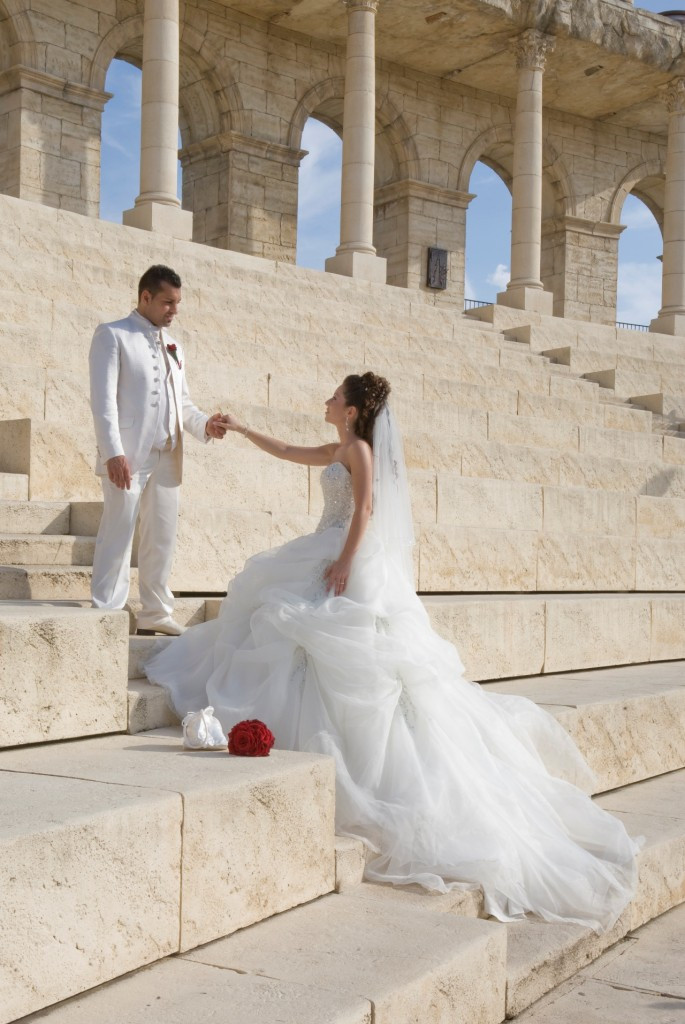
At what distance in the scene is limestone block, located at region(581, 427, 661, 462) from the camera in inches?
488

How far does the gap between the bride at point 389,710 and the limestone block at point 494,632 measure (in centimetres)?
111

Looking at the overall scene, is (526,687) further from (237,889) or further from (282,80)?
(282,80)

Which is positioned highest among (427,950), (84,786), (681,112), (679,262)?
(681,112)

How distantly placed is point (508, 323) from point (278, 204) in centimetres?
625

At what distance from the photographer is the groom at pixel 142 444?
17.3 ft

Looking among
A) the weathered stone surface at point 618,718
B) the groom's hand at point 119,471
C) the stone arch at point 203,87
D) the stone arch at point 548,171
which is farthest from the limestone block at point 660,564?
the stone arch at point 548,171

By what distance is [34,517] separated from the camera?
6375mm

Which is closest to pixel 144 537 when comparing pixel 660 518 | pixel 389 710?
pixel 389 710

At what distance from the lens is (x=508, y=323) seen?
18406mm

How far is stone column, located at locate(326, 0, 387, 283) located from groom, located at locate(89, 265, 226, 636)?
44.1 ft

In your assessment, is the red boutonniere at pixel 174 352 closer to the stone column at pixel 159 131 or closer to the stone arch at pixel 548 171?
the stone column at pixel 159 131

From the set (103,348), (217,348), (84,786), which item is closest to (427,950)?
(84,786)

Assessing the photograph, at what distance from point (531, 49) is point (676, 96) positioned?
150 inches

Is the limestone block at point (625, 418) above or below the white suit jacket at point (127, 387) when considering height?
above
